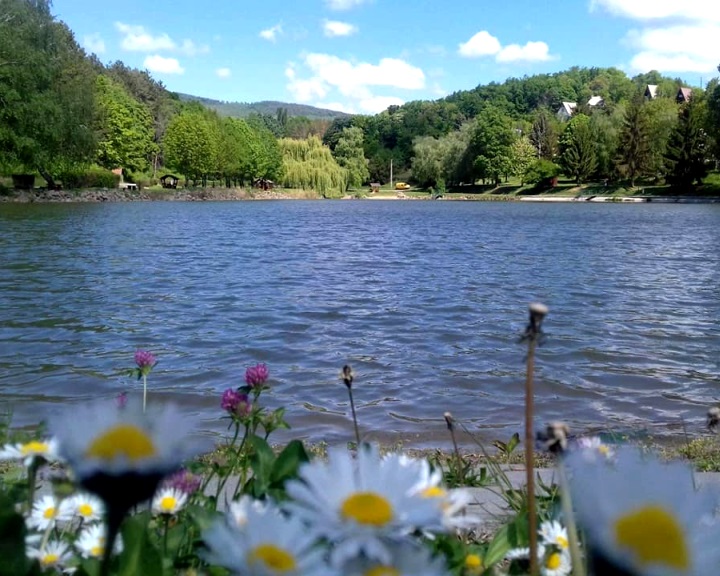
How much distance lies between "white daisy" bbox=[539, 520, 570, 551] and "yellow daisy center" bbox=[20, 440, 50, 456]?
77 cm

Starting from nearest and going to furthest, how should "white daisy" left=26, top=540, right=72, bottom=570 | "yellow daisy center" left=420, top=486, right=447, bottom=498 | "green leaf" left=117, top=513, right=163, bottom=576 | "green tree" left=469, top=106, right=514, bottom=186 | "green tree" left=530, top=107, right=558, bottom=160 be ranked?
"yellow daisy center" left=420, top=486, right=447, bottom=498 → "green leaf" left=117, top=513, right=163, bottom=576 → "white daisy" left=26, top=540, right=72, bottom=570 → "green tree" left=469, top=106, right=514, bottom=186 → "green tree" left=530, top=107, right=558, bottom=160

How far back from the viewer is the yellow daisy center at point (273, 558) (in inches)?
21.0

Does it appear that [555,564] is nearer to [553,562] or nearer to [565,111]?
[553,562]

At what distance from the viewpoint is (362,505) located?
58 cm

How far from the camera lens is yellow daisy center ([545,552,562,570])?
1.00 metres

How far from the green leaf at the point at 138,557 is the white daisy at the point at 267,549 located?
33cm

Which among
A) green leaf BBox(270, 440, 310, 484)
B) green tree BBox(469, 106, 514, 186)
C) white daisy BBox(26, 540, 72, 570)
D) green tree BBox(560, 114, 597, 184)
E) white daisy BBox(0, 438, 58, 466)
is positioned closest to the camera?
white daisy BBox(26, 540, 72, 570)

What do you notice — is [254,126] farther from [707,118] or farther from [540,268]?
[540,268]

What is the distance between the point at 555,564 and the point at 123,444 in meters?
0.64

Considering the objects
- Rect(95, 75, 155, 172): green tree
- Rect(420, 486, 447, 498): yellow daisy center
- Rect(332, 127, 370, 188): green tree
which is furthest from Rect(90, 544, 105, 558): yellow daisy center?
Rect(332, 127, 370, 188): green tree

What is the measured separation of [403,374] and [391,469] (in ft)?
22.1

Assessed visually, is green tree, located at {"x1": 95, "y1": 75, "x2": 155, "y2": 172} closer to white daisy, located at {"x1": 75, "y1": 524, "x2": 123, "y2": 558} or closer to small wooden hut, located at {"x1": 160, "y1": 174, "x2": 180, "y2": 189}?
small wooden hut, located at {"x1": 160, "y1": 174, "x2": 180, "y2": 189}

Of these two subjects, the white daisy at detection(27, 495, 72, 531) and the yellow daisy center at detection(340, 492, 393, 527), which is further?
the white daisy at detection(27, 495, 72, 531)

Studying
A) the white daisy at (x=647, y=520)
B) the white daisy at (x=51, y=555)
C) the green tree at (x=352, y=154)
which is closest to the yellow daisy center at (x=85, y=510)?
the white daisy at (x=51, y=555)
